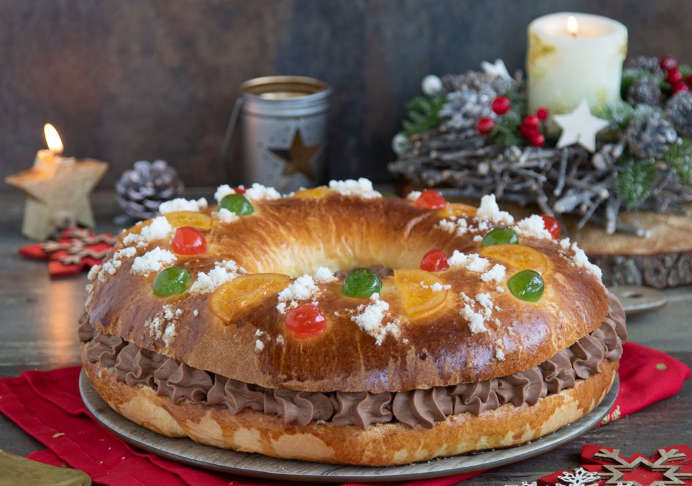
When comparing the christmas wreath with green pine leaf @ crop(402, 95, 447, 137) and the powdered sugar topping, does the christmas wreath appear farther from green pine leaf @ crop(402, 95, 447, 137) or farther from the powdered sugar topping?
the powdered sugar topping

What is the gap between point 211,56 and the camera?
330 cm

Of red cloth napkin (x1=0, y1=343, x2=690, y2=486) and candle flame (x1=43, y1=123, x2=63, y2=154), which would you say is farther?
candle flame (x1=43, y1=123, x2=63, y2=154)

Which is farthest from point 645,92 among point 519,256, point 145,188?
point 145,188

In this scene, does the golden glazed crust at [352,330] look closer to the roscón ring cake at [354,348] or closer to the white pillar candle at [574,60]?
the roscón ring cake at [354,348]

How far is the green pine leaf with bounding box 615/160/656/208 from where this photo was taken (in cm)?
263

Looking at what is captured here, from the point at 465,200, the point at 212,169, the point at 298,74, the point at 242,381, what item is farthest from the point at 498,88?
the point at 242,381

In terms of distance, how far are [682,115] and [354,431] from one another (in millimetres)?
1476

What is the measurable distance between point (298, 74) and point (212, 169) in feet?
1.45

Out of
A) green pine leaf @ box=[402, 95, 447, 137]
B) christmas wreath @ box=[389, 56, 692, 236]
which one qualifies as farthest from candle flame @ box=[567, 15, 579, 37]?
green pine leaf @ box=[402, 95, 447, 137]

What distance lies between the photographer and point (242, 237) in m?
2.17

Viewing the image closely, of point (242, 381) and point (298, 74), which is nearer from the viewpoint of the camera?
point (242, 381)

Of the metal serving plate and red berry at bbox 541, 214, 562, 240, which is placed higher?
red berry at bbox 541, 214, 562, 240

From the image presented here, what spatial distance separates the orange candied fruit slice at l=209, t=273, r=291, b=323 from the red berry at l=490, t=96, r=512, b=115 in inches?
44.3

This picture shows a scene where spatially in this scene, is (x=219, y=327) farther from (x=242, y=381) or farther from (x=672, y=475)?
(x=672, y=475)
